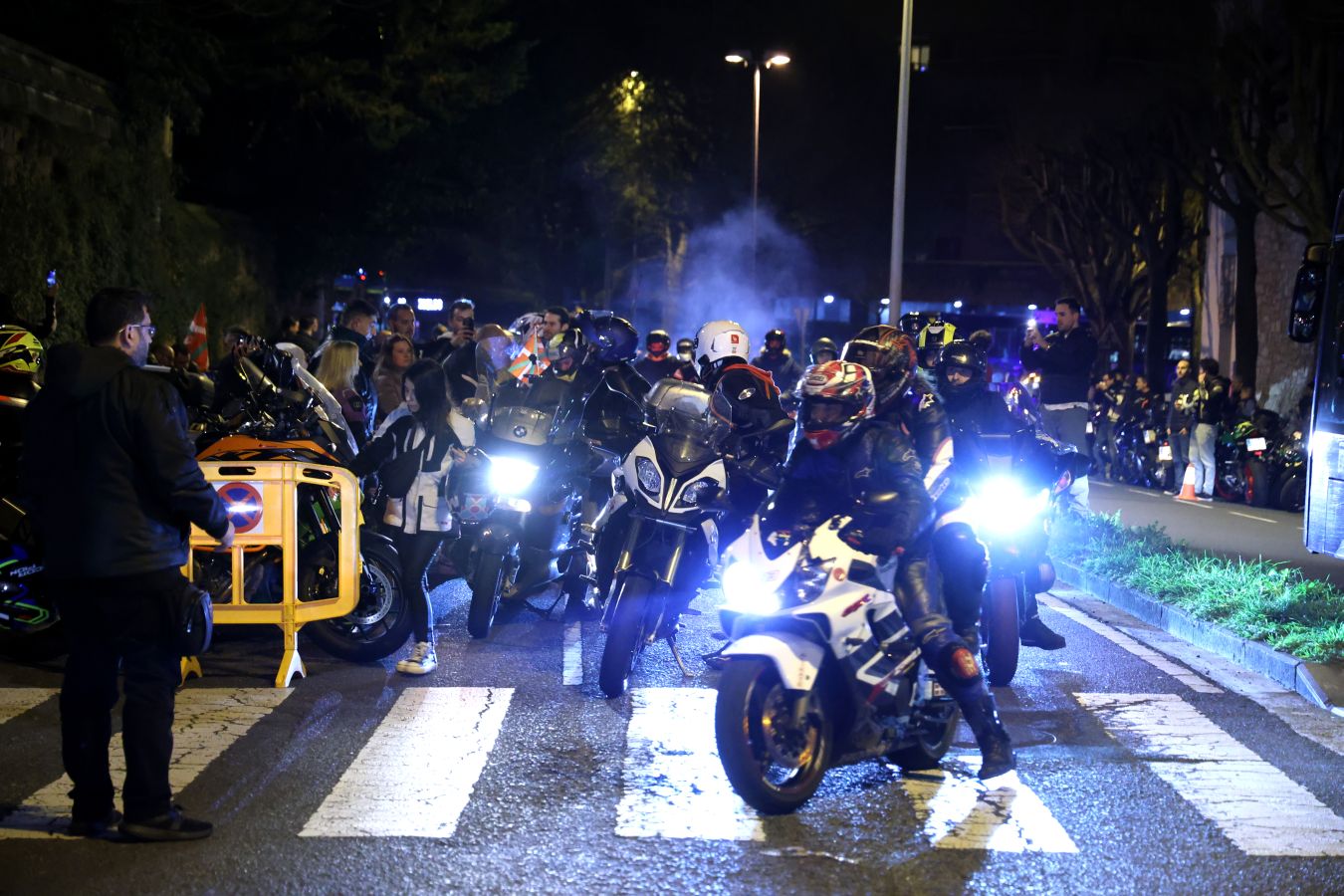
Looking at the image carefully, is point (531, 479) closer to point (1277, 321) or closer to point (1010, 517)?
point (1010, 517)

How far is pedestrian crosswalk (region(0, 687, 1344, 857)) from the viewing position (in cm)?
545

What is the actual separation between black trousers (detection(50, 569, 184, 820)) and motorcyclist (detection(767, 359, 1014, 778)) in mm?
2259

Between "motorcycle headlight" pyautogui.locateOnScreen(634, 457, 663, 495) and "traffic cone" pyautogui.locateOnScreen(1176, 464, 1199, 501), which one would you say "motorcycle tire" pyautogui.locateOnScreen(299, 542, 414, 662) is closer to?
"motorcycle headlight" pyautogui.locateOnScreen(634, 457, 663, 495)

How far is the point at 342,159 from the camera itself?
103 feet

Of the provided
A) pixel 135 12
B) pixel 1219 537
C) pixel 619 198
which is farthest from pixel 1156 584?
pixel 619 198

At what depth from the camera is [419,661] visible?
319 inches

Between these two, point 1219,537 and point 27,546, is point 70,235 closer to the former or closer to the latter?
point 27,546

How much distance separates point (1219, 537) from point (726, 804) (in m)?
11.0

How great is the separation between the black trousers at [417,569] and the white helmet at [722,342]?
3528mm

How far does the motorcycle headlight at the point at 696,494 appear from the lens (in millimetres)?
7383

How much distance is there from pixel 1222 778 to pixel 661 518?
2780 mm

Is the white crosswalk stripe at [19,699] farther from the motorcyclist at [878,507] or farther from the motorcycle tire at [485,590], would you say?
the motorcyclist at [878,507]

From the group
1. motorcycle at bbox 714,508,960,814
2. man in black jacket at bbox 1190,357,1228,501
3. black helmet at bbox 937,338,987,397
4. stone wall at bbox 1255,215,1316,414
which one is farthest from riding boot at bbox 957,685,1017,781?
stone wall at bbox 1255,215,1316,414

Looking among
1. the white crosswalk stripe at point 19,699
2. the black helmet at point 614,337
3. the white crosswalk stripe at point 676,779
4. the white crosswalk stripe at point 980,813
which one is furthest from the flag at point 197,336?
the white crosswalk stripe at point 980,813
